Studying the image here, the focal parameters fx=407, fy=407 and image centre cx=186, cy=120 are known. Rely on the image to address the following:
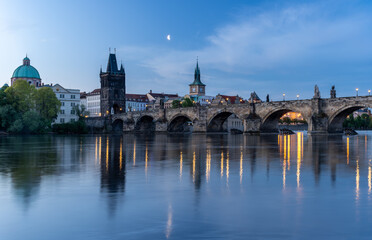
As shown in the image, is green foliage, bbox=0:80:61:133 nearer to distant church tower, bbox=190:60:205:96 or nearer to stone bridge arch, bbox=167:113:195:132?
stone bridge arch, bbox=167:113:195:132

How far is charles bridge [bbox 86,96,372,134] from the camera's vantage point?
57875 millimetres

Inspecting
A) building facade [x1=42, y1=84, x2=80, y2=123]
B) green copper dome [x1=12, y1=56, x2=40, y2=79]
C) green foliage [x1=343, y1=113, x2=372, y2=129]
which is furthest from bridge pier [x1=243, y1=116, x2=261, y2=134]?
green copper dome [x1=12, y1=56, x2=40, y2=79]

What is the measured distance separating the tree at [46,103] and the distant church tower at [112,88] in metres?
41.5

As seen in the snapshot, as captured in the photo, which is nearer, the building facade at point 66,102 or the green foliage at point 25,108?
the green foliage at point 25,108

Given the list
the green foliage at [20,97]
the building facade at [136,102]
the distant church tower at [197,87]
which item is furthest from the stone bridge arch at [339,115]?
the distant church tower at [197,87]

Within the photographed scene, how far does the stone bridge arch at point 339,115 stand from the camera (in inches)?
2181

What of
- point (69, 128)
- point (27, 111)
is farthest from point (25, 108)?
point (69, 128)

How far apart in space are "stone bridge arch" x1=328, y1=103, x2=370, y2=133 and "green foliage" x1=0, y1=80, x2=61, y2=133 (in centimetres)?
4842

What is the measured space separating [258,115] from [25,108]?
1689 inches

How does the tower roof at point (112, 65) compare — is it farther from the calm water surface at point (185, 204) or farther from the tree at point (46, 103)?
the calm water surface at point (185, 204)

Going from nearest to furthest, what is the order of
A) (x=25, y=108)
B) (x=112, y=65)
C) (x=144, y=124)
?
1. (x=25, y=108)
2. (x=144, y=124)
3. (x=112, y=65)

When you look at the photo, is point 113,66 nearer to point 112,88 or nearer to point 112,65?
point 112,65

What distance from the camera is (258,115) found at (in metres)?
69.7

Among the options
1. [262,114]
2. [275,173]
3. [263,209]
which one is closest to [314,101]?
[262,114]
